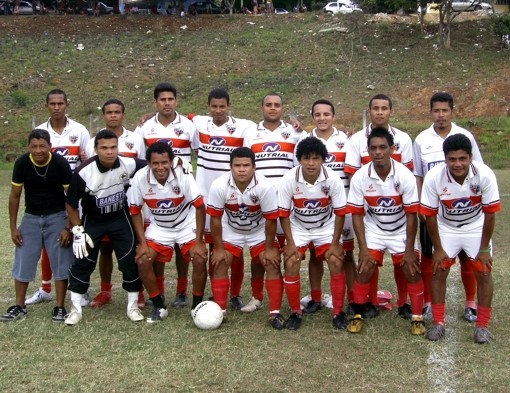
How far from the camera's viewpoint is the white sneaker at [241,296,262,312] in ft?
19.9

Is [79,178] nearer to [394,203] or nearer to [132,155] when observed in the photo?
[132,155]

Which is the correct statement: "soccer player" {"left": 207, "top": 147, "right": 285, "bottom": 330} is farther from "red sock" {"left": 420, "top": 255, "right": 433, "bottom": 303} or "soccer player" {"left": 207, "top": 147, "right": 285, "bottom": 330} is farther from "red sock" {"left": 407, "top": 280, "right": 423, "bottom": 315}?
"red sock" {"left": 420, "top": 255, "right": 433, "bottom": 303}

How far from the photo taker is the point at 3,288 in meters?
6.96

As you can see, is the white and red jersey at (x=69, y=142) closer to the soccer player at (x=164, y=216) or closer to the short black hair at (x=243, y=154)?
the soccer player at (x=164, y=216)

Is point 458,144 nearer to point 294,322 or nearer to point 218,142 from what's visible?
point 294,322

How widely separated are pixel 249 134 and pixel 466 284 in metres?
2.36

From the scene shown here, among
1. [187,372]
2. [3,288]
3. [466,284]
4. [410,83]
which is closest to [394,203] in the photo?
[466,284]

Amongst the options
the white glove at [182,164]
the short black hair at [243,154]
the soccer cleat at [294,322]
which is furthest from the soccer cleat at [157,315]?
the short black hair at [243,154]

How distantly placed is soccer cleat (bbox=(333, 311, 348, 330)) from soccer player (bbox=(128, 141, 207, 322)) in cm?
119

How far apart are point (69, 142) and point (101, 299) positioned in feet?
5.03

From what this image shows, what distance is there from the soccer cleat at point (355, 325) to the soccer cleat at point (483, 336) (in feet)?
2.90

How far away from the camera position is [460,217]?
210 inches

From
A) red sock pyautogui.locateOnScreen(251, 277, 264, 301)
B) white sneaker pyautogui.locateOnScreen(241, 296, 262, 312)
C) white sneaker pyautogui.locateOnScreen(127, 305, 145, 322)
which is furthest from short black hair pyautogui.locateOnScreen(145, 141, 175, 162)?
white sneaker pyautogui.locateOnScreen(241, 296, 262, 312)

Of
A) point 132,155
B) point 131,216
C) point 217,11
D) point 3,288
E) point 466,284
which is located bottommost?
point 3,288
